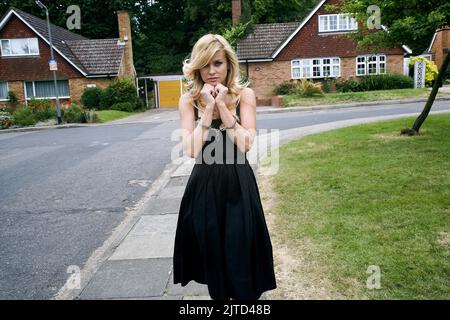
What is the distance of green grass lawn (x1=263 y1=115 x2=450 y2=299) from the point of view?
11.3 feet

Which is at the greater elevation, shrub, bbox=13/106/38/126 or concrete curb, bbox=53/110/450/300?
shrub, bbox=13/106/38/126

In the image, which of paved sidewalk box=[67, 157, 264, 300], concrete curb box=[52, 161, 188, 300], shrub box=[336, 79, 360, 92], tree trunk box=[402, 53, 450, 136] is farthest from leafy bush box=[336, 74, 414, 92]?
paved sidewalk box=[67, 157, 264, 300]

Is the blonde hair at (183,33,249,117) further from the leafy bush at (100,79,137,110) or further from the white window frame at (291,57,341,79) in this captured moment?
the white window frame at (291,57,341,79)

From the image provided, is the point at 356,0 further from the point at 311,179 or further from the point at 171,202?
the point at 171,202

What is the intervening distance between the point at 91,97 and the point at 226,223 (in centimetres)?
2828

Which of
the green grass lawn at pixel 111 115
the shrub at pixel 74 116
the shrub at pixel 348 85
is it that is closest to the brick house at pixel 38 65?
the green grass lawn at pixel 111 115

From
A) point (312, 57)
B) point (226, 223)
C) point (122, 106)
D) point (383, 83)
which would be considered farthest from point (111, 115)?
point (226, 223)

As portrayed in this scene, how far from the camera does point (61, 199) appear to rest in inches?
274

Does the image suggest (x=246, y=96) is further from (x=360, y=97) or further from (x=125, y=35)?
(x=125, y=35)

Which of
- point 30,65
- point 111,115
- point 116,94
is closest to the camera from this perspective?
point 111,115

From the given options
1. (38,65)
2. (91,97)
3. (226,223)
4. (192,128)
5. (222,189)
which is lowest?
(226,223)

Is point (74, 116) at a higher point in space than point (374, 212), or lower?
higher

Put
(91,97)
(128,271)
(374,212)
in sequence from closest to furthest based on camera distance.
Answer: (128,271) → (374,212) → (91,97)
